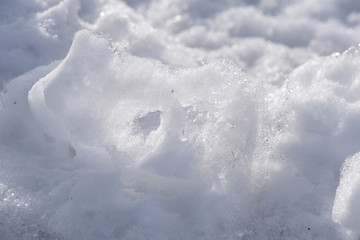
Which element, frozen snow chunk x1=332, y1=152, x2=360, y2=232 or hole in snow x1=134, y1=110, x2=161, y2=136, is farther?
hole in snow x1=134, y1=110, x2=161, y2=136

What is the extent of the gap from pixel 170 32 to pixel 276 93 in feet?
2.37

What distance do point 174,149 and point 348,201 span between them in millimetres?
628

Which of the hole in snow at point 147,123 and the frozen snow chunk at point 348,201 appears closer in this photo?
the frozen snow chunk at point 348,201

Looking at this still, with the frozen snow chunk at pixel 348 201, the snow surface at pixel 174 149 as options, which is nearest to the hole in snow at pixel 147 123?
the snow surface at pixel 174 149

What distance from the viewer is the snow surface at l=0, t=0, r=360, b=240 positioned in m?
1.65

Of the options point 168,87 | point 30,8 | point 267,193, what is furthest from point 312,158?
point 30,8

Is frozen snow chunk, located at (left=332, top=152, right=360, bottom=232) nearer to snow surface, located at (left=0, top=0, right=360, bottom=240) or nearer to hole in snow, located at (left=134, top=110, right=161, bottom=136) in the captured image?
snow surface, located at (left=0, top=0, right=360, bottom=240)

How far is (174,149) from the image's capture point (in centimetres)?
176

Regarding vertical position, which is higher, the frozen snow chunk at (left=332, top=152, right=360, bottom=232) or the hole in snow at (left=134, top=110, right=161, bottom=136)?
the hole in snow at (left=134, top=110, right=161, bottom=136)

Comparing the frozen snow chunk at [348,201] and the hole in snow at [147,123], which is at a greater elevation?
the hole in snow at [147,123]

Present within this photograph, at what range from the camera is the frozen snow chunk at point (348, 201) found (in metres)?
1.60

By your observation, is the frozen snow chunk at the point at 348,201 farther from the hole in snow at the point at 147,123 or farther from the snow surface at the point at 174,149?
the hole in snow at the point at 147,123

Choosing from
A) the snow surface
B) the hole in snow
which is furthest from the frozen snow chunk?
the hole in snow

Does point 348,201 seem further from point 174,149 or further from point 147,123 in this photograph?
point 147,123
